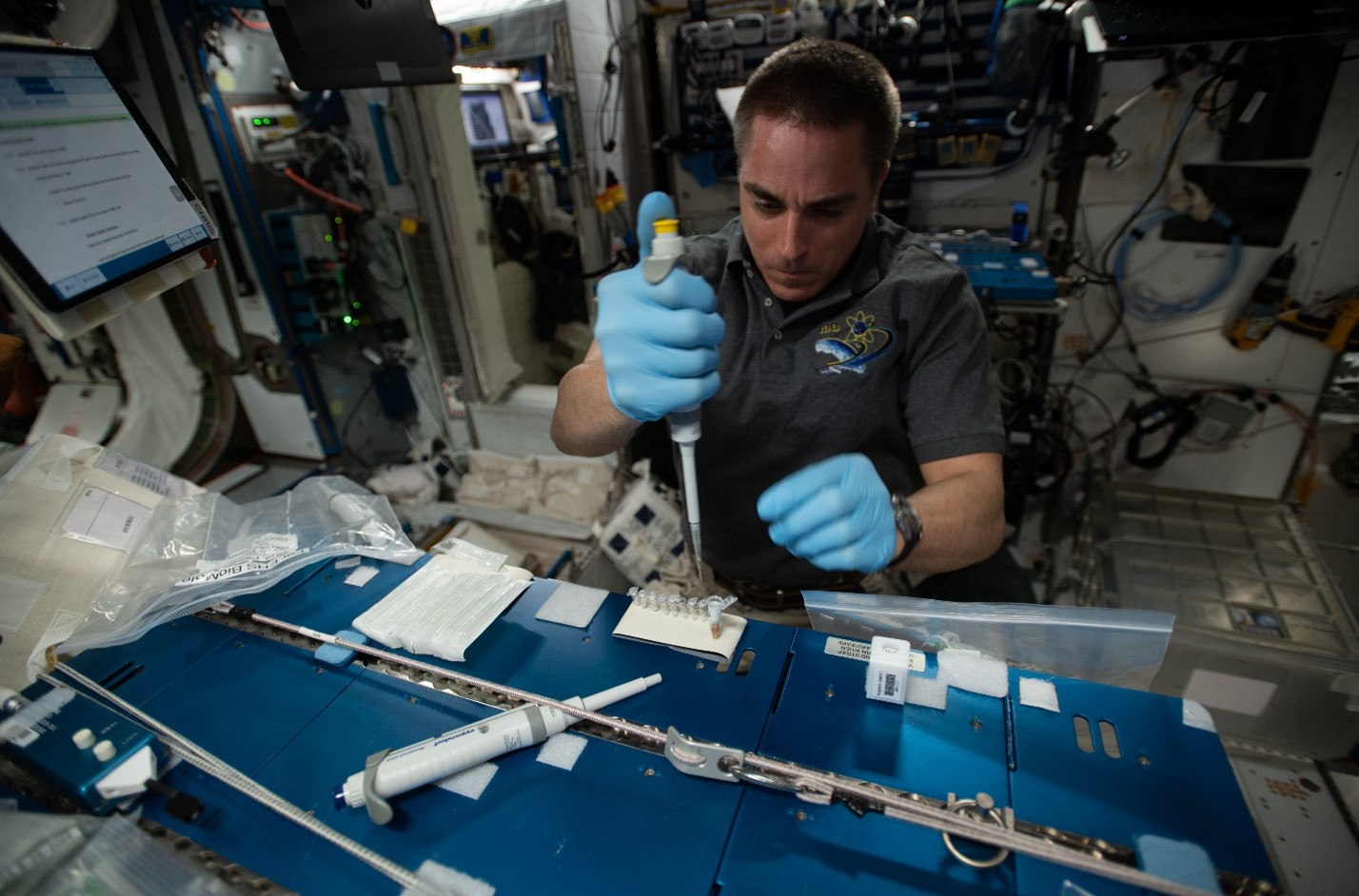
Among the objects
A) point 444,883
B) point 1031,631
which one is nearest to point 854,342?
point 1031,631

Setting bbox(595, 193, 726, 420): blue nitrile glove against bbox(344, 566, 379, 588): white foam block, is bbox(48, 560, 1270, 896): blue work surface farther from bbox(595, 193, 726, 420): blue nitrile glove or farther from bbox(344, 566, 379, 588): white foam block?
bbox(595, 193, 726, 420): blue nitrile glove

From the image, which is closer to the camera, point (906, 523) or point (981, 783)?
point (981, 783)

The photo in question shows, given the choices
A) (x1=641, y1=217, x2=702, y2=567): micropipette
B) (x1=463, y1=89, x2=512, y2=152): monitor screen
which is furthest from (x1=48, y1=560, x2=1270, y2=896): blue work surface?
(x1=463, y1=89, x2=512, y2=152): monitor screen

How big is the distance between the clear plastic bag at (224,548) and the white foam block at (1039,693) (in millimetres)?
1155

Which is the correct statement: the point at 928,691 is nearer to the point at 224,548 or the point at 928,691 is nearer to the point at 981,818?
the point at 981,818

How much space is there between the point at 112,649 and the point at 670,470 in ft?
6.86

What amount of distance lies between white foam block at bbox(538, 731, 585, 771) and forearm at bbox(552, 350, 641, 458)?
0.65 m

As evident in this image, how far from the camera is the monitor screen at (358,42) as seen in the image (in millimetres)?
1621

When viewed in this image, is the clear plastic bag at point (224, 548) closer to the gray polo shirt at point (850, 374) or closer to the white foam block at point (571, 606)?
the white foam block at point (571, 606)

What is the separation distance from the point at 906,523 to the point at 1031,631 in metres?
0.28

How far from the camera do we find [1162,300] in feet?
9.74

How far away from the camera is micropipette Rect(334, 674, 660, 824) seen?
0.83m

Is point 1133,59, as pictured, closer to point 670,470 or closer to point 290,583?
point 670,470

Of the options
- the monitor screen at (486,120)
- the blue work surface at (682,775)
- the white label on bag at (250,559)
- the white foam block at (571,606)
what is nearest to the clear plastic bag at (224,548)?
the white label on bag at (250,559)
